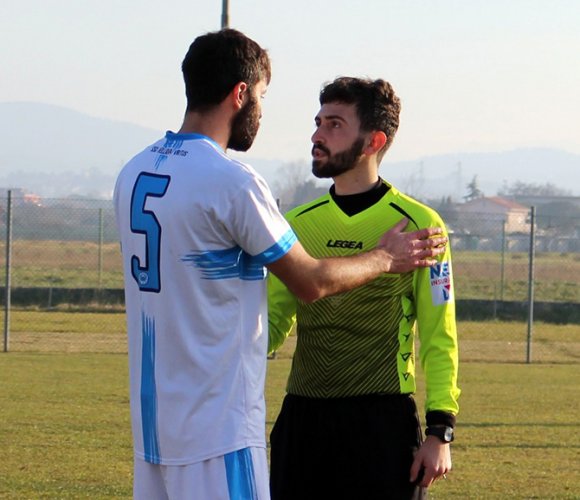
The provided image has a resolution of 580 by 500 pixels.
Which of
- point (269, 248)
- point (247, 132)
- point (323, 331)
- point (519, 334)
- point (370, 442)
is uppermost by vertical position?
point (247, 132)

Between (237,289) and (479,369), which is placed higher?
(237,289)

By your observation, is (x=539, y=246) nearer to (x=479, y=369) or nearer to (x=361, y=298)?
(x=479, y=369)

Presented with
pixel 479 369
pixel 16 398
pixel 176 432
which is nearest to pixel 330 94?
pixel 176 432

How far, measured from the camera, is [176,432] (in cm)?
355

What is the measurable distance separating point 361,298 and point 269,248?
3.06ft

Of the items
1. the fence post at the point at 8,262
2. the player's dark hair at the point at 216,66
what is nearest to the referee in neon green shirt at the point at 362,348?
the player's dark hair at the point at 216,66

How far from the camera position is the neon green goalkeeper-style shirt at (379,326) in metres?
4.21

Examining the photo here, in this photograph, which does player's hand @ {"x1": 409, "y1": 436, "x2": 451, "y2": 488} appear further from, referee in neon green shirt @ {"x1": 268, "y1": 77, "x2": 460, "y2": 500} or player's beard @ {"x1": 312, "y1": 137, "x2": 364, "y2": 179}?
player's beard @ {"x1": 312, "y1": 137, "x2": 364, "y2": 179}

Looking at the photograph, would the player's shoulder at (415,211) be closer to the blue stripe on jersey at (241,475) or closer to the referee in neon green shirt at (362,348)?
the referee in neon green shirt at (362,348)

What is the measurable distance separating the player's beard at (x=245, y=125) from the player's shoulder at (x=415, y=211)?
881 mm

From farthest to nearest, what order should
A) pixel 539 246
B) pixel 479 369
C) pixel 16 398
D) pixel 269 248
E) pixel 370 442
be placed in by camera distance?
pixel 539 246
pixel 479 369
pixel 16 398
pixel 370 442
pixel 269 248

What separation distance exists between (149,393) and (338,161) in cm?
129

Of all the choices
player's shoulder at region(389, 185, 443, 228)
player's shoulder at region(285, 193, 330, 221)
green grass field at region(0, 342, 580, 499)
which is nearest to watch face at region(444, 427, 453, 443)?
player's shoulder at region(389, 185, 443, 228)

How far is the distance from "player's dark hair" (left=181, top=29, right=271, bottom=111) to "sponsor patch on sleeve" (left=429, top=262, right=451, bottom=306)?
3.39ft
